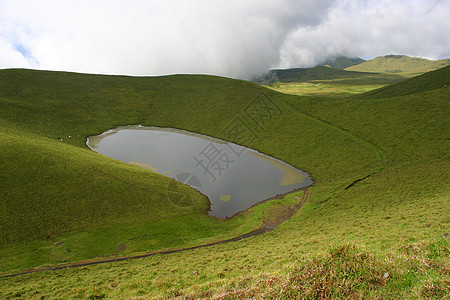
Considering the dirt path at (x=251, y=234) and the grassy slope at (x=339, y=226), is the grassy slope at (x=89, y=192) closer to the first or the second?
the grassy slope at (x=339, y=226)

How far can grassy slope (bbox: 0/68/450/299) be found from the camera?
9125mm

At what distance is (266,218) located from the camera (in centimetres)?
3644

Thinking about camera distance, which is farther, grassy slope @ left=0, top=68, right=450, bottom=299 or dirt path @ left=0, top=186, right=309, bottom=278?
dirt path @ left=0, top=186, right=309, bottom=278

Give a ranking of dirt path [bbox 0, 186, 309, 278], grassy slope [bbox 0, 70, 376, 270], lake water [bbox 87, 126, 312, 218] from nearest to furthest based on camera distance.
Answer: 1. dirt path [bbox 0, 186, 309, 278]
2. grassy slope [bbox 0, 70, 376, 270]
3. lake water [bbox 87, 126, 312, 218]

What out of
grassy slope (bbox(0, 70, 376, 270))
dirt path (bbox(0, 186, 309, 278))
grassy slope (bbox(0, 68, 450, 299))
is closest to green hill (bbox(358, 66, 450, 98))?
grassy slope (bbox(0, 68, 450, 299))

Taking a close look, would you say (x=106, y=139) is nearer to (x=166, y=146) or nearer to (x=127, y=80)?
(x=166, y=146)

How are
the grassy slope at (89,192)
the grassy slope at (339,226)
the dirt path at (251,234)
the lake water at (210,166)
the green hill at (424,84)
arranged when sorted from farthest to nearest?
1. the green hill at (424,84)
2. the lake water at (210,166)
3. the grassy slope at (89,192)
4. the dirt path at (251,234)
5. the grassy slope at (339,226)

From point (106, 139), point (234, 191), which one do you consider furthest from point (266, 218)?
point (106, 139)

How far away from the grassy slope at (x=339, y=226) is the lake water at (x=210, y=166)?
6.76 metres

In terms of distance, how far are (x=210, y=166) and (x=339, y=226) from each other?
3666 cm

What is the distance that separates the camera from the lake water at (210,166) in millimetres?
44719

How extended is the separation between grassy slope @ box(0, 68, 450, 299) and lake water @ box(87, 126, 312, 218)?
676cm

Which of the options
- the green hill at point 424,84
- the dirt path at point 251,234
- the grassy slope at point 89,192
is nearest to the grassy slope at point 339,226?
the grassy slope at point 89,192

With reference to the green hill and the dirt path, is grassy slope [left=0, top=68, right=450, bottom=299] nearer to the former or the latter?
the dirt path
